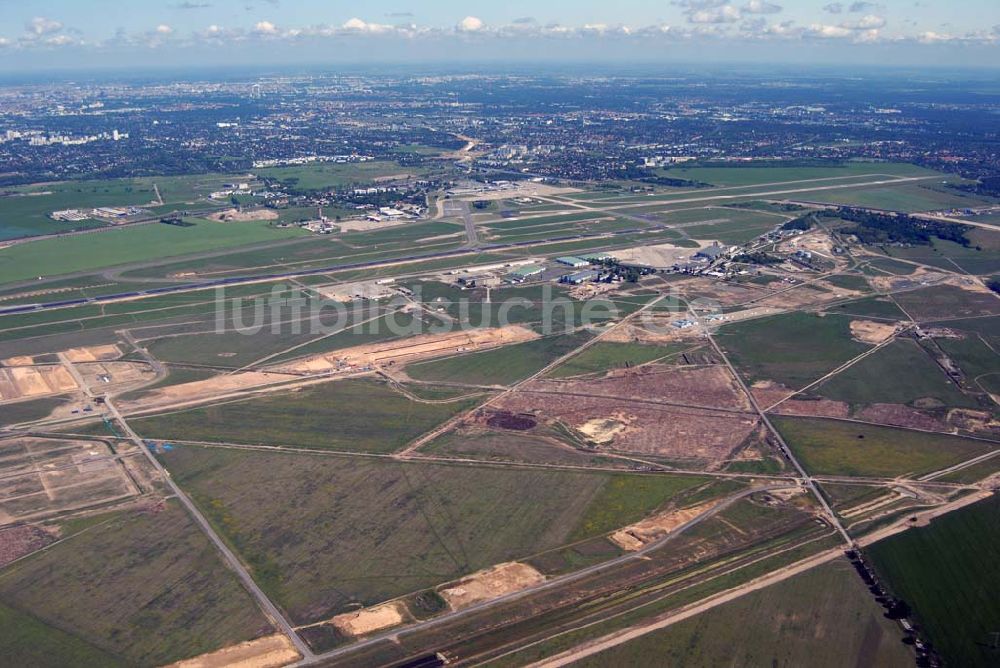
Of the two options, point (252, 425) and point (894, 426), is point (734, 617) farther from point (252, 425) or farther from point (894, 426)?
point (252, 425)

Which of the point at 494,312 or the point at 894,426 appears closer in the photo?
the point at 894,426

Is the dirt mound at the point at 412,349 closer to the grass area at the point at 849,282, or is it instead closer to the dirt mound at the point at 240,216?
the grass area at the point at 849,282

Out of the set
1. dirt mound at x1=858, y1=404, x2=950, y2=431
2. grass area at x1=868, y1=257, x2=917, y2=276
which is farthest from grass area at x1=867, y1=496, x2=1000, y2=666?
grass area at x1=868, y1=257, x2=917, y2=276

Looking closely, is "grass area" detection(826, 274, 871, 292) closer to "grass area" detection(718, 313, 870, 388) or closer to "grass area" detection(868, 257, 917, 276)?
"grass area" detection(868, 257, 917, 276)

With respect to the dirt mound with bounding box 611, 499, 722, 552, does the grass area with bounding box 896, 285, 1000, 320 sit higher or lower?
higher

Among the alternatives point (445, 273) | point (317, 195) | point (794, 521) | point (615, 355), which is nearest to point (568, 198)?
point (317, 195)

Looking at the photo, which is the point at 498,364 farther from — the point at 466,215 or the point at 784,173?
the point at 784,173

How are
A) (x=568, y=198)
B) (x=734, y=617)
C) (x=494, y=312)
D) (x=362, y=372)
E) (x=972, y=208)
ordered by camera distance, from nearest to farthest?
(x=734, y=617) < (x=362, y=372) < (x=494, y=312) < (x=972, y=208) < (x=568, y=198)
